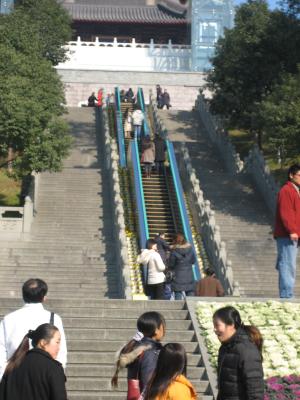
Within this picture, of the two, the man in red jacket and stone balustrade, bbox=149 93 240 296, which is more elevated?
the man in red jacket

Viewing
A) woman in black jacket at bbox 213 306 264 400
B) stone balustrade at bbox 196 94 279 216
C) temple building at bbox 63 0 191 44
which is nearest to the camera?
woman in black jacket at bbox 213 306 264 400

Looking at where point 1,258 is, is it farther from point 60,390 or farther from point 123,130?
point 60,390

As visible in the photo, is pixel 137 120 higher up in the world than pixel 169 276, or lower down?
lower down

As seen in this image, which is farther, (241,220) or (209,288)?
(241,220)

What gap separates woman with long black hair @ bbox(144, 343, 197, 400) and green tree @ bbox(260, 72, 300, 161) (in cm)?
2020

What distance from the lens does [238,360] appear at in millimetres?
8094

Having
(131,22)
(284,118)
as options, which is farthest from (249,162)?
(131,22)

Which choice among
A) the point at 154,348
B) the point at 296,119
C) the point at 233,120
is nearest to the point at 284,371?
the point at 154,348

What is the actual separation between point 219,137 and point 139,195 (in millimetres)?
10955

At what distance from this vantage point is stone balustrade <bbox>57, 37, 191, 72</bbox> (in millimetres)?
52250

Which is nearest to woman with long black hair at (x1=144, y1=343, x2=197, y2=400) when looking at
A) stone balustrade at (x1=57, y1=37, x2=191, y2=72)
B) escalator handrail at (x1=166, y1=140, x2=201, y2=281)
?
escalator handrail at (x1=166, y1=140, x2=201, y2=281)

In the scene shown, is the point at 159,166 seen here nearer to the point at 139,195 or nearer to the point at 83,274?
the point at 139,195

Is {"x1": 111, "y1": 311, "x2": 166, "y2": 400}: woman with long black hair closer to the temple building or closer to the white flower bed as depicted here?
the white flower bed

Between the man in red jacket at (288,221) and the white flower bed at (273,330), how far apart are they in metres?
0.55
